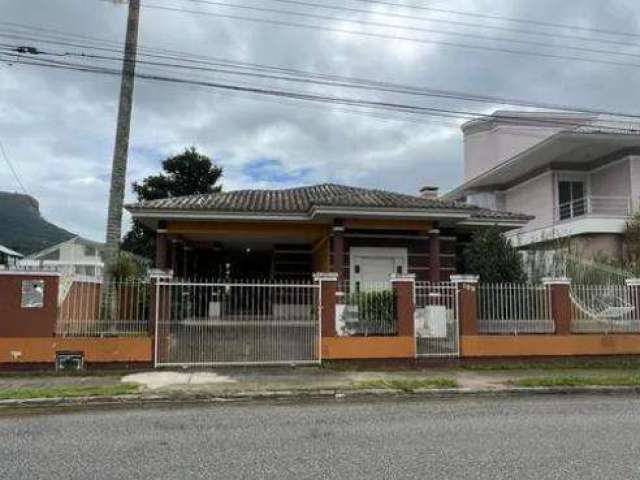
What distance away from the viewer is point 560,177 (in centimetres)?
2744

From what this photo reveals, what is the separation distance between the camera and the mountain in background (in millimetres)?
57031

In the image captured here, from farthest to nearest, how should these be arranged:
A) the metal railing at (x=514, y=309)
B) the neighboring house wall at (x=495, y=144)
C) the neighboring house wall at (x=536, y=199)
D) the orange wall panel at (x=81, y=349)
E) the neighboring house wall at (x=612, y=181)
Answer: the neighboring house wall at (x=495, y=144) → the neighboring house wall at (x=536, y=199) → the neighboring house wall at (x=612, y=181) → the metal railing at (x=514, y=309) → the orange wall panel at (x=81, y=349)

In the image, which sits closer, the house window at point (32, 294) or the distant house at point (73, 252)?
the house window at point (32, 294)

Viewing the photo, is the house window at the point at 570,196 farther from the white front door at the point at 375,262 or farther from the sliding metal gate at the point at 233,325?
the sliding metal gate at the point at 233,325

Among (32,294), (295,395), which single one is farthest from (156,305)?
(295,395)

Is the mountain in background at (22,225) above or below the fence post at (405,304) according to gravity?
above

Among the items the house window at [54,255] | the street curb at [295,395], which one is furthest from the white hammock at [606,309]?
the house window at [54,255]

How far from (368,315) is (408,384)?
261 cm

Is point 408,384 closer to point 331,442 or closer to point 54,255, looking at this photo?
point 331,442

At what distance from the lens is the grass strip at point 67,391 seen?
10.3m

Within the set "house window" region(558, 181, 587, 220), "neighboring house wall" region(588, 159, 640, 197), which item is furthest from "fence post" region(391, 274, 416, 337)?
"house window" region(558, 181, 587, 220)

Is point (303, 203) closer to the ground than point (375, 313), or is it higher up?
higher up

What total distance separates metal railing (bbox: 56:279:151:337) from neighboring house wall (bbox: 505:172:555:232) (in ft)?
61.0

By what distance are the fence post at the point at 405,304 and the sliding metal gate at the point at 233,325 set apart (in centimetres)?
174
